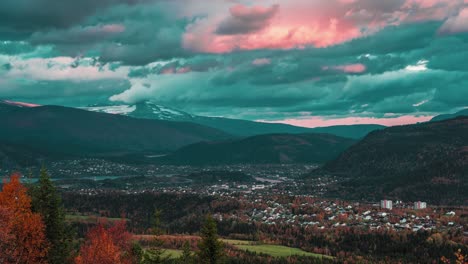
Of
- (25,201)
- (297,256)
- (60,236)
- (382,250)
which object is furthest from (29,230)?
(382,250)

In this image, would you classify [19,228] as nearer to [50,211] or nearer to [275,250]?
[50,211]

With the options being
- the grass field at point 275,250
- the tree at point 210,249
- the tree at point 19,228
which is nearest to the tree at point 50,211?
the tree at point 19,228

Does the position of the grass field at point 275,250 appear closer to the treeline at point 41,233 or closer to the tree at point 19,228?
the treeline at point 41,233

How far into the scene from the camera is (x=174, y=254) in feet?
539

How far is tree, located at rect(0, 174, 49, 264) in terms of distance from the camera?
7000 cm

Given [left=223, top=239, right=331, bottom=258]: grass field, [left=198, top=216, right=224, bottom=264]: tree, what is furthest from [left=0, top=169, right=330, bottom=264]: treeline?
[left=223, top=239, right=331, bottom=258]: grass field

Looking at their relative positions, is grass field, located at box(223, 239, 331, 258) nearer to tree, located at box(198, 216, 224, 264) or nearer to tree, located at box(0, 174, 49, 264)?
tree, located at box(198, 216, 224, 264)

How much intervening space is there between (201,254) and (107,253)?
14725 millimetres

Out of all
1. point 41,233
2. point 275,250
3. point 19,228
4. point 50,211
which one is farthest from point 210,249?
point 275,250

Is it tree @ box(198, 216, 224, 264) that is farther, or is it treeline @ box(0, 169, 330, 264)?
tree @ box(198, 216, 224, 264)

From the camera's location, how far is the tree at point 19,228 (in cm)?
7000

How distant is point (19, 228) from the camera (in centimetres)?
7606

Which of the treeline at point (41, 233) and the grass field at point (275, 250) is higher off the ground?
the treeline at point (41, 233)

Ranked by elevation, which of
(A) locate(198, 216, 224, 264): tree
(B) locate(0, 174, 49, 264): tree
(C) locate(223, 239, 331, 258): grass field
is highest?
(B) locate(0, 174, 49, 264): tree
